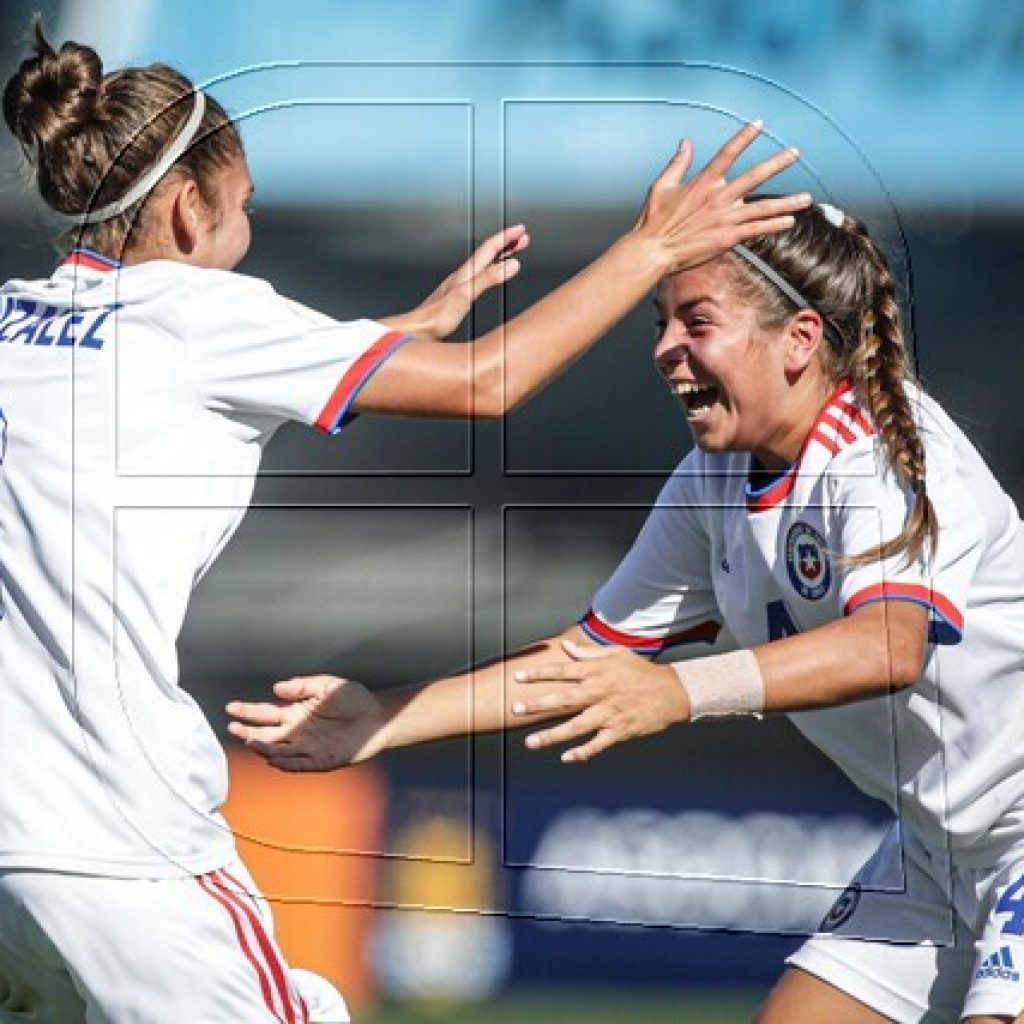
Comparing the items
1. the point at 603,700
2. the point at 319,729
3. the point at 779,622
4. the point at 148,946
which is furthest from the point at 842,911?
the point at 148,946

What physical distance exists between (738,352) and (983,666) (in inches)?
22.6

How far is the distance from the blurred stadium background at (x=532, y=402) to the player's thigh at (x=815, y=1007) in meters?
0.11

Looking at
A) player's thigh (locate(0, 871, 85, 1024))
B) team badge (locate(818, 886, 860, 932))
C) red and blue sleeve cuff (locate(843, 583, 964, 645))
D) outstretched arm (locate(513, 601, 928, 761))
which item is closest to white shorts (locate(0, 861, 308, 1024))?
player's thigh (locate(0, 871, 85, 1024))

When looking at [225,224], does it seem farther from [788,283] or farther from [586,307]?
[788,283]

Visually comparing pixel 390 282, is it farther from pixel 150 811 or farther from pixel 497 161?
pixel 150 811

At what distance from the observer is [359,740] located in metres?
2.93

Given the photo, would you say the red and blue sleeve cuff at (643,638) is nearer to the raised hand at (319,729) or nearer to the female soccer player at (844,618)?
the female soccer player at (844,618)

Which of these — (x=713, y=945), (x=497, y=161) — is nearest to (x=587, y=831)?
(x=713, y=945)

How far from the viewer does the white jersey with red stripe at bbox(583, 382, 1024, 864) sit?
111 inches

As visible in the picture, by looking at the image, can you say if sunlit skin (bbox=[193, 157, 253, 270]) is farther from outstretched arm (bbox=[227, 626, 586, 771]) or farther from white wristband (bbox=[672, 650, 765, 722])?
white wristband (bbox=[672, 650, 765, 722])

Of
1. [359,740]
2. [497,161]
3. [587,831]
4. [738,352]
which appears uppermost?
[497,161]

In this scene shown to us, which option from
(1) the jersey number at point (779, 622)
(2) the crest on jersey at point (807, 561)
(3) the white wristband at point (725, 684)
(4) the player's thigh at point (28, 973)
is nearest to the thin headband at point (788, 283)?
(2) the crest on jersey at point (807, 561)

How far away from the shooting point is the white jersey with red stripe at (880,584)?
2.81 m

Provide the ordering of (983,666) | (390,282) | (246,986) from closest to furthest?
(246,986), (983,666), (390,282)
